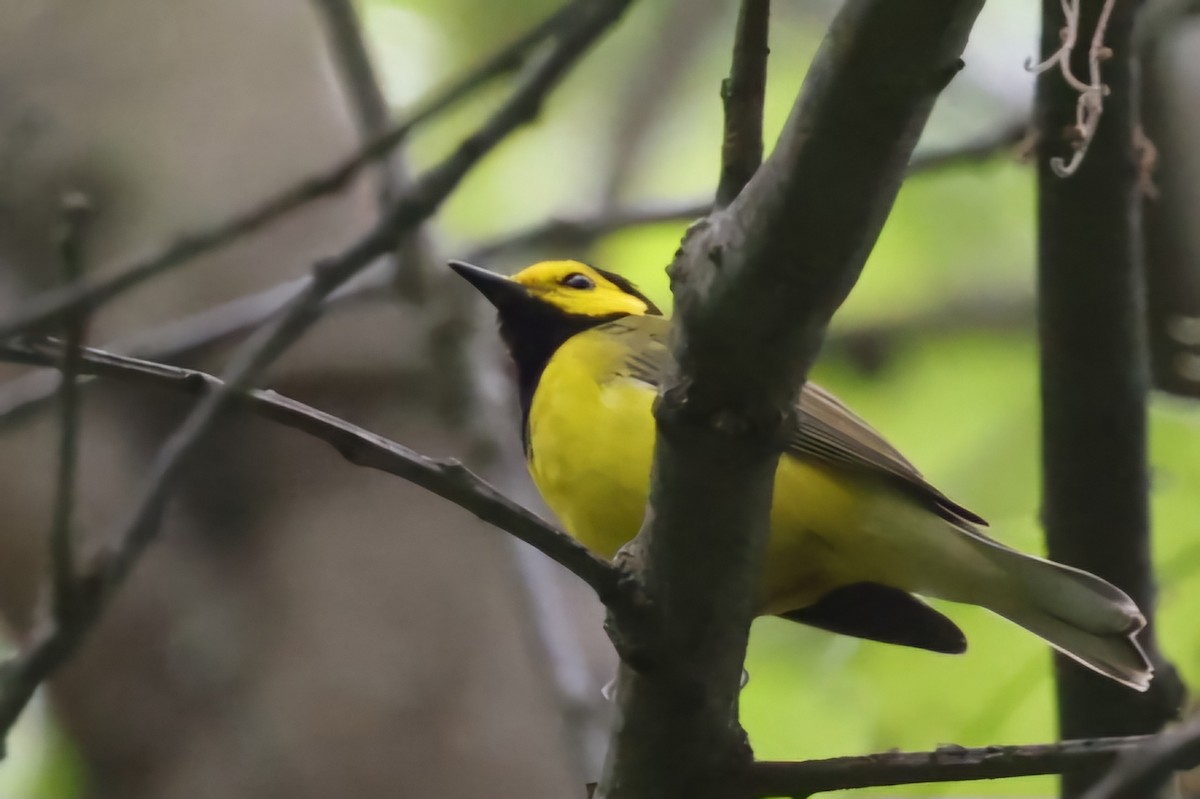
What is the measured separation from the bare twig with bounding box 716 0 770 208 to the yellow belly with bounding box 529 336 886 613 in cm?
93

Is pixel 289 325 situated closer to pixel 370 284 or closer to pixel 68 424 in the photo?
pixel 68 424

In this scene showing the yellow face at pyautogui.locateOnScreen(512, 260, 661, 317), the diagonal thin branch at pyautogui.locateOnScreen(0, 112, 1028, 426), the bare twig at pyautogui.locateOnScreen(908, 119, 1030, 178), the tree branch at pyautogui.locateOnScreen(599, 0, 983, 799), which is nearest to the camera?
the tree branch at pyautogui.locateOnScreen(599, 0, 983, 799)

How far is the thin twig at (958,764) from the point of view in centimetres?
120

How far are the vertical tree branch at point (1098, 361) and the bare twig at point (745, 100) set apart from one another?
83cm

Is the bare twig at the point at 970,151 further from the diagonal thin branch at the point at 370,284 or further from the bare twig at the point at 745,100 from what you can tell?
the bare twig at the point at 745,100

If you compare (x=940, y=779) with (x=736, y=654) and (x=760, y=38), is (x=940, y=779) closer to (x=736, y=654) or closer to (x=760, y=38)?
(x=736, y=654)

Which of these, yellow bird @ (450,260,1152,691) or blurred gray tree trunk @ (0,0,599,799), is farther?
blurred gray tree trunk @ (0,0,599,799)

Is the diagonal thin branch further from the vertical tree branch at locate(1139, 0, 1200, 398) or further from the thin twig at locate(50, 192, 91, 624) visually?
the thin twig at locate(50, 192, 91, 624)

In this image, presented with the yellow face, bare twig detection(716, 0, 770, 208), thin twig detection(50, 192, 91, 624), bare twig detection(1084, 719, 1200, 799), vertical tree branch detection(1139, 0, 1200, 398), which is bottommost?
bare twig detection(1084, 719, 1200, 799)

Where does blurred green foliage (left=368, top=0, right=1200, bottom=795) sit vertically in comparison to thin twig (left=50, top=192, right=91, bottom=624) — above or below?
above

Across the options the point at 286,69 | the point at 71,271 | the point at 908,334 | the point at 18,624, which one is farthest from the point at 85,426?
the point at 908,334

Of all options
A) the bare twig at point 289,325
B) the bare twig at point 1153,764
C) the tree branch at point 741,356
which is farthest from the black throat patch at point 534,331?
the bare twig at point 1153,764

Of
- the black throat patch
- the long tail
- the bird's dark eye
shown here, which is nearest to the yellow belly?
the long tail

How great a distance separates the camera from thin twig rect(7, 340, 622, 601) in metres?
1.12
